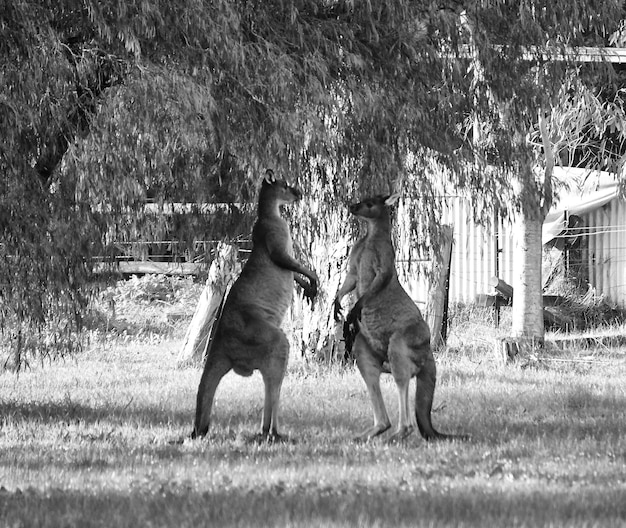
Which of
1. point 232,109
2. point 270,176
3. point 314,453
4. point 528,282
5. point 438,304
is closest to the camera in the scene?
point 314,453

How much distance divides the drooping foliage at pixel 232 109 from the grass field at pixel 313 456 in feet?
4.89

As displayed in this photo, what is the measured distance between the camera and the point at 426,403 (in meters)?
8.05

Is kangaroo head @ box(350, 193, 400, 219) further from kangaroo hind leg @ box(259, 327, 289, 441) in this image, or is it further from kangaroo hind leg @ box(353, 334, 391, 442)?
kangaroo hind leg @ box(259, 327, 289, 441)

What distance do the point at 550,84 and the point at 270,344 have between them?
3.69 meters

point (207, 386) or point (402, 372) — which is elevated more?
point (402, 372)

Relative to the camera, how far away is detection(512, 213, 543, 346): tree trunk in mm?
14938

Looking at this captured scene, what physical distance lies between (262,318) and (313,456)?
1224mm

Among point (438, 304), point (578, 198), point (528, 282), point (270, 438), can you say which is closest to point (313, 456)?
point (270, 438)

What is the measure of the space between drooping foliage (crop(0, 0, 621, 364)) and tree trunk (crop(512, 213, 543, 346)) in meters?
4.64

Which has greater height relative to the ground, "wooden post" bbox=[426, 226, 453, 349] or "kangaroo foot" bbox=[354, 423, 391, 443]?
"wooden post" bbox=[426, 226, 453, 349]

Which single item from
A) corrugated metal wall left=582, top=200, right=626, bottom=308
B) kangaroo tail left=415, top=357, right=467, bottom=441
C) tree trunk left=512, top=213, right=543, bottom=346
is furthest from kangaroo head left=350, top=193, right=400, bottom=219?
corrugated metal wall left=582, top=200, right=626, bottom=308

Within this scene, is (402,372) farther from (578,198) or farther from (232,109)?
(578,198)

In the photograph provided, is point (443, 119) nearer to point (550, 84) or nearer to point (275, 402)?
point (550, 84)

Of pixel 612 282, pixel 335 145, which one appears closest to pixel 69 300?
pixel 335 145
